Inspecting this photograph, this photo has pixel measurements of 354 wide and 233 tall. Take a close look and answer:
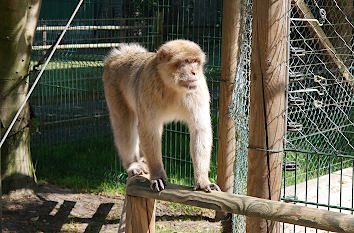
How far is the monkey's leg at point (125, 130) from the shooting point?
4969mm

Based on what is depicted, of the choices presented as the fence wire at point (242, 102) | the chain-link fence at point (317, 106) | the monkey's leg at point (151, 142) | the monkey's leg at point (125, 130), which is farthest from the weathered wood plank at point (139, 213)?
the fence wire at point (242, 102)

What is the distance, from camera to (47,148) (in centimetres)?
830

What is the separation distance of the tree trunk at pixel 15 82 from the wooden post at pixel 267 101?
3.55 meters

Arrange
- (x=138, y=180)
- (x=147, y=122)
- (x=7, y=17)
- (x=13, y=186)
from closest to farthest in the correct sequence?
(x=138, y=180) → (x=147, y=122) → (x=7, y=17) → (x=13, y=186)

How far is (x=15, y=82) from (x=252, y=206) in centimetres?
404

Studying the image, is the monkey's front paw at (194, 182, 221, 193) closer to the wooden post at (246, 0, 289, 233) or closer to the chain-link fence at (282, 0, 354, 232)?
the wooden post at (246, 0, 289, 233)

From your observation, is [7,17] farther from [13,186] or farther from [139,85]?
[139,85]

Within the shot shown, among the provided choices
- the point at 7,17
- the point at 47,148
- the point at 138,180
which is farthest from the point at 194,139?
the point at 47,148

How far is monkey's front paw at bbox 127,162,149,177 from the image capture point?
15.3 ft

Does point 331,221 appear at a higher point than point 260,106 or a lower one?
lower

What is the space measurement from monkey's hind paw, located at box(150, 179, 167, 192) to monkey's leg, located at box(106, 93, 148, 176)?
48.8 inches

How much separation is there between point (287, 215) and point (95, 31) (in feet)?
17.4

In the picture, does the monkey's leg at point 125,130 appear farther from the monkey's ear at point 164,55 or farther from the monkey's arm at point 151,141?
the monkey's ear at point 164,55

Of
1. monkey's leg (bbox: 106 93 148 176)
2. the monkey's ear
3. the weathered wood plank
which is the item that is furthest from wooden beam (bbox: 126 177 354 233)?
monkey's leg (bbox: 106 93 148 176)
